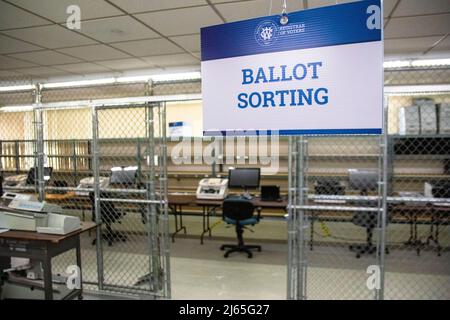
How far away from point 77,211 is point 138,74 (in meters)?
3.47

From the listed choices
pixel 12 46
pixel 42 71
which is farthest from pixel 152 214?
pixel 42 71

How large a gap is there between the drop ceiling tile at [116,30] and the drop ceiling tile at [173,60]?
913mm

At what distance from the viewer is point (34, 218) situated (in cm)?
284

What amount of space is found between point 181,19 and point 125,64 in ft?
7.16

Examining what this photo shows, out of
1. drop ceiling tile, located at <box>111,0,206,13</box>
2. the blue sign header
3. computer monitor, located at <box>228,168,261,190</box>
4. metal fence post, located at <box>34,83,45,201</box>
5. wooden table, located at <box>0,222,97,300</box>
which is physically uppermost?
drop ceiling tile, located at <box>111,0,206,13</box>

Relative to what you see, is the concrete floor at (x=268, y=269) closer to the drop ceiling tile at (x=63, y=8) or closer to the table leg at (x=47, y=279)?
the table leg at (x=47, y=279)

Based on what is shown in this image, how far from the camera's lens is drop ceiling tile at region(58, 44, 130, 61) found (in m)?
4.17

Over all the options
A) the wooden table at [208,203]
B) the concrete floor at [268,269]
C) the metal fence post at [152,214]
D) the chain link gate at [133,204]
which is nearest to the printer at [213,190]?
the wooden table at [208,203]

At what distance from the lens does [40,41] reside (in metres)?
3.87

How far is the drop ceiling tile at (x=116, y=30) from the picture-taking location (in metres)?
3.30

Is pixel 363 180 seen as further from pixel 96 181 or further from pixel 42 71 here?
pixel 42 71

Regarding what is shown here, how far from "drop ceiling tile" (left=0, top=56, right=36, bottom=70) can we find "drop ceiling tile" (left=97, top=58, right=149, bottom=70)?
3.93 ft

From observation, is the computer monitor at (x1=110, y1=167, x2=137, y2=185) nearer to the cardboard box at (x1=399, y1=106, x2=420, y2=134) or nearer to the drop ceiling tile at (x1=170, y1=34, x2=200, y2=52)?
the drop ceiling tile at (x1=170, y1=34, x2=200, y2=52)

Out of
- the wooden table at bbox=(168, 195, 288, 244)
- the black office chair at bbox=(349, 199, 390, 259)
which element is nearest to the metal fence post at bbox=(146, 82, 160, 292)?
the wooden table at bbox=(168, 195, 288, 244)
